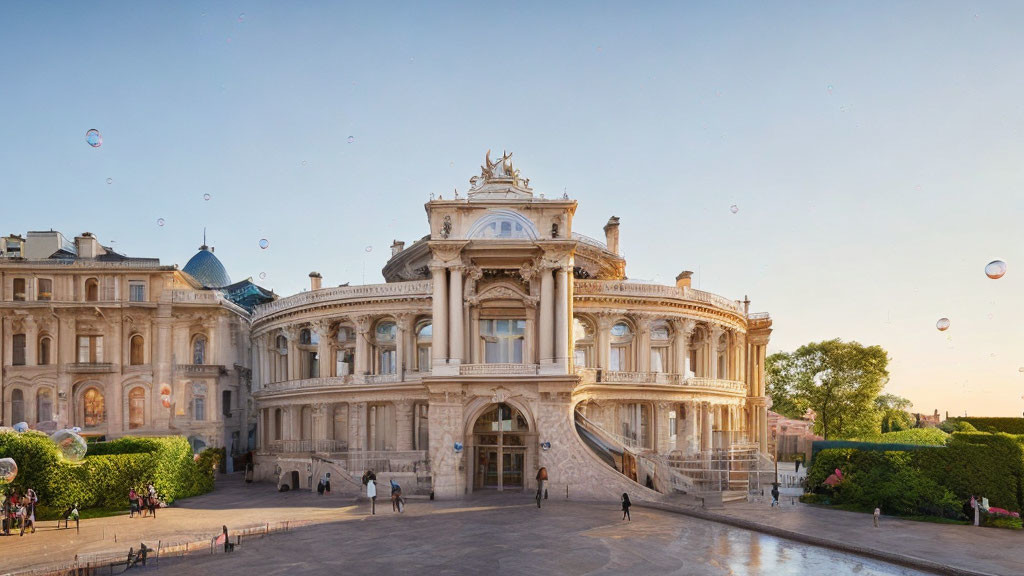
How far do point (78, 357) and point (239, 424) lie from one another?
14.0 m

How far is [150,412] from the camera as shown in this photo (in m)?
56.0

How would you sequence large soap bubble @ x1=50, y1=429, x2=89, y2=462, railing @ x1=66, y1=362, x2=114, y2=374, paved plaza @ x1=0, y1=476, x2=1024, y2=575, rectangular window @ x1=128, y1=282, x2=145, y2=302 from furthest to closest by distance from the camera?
1. rectangular window @ x1=128, y1=282, x2=145, y2=302
2. railing @ x1=66, y1=362, x2=114, y2=374
3. large soap bubble @ x1=50, y1=429, x2=89, y2=462
4. paved plaza @ x1=0, y1=476, x2=1024, y2=575

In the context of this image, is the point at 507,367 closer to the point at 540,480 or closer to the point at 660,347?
the point at 540,480

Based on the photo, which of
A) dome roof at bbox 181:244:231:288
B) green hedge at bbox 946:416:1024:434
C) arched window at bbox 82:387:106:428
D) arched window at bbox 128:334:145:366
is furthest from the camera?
dome roof at bbox 181:244:231:288

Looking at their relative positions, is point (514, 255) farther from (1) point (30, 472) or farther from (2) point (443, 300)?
(1) point (30, 472)

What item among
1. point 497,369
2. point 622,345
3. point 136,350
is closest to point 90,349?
point 136,350

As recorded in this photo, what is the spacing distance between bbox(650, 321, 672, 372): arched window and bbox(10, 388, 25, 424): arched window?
48378mm

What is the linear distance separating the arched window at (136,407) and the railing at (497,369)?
32.2m

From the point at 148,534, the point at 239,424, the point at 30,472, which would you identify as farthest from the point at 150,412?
the point at 148,534

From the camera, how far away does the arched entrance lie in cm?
4044

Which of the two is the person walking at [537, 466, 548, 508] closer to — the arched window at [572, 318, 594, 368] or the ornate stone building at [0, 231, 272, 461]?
the arched window at [572, 318, 594, 368]

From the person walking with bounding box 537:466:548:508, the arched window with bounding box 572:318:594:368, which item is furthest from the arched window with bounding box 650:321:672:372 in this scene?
the person walking with bounding box 537:466:548:508

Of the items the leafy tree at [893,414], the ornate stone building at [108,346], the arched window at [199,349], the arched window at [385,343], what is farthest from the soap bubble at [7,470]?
the leafy tree at [893,414]

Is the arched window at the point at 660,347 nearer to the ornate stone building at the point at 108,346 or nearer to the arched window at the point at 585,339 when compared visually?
the arched window at the point at 585,339
